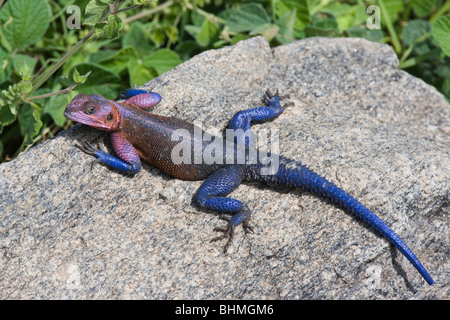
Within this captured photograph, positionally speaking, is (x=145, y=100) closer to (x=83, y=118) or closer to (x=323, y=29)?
(x=83, y=118)

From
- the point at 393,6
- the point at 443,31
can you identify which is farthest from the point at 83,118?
the point at 393,6

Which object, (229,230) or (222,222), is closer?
(229,230)

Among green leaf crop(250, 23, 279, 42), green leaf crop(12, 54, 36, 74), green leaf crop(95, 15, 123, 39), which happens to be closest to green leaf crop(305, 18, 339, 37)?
green leaf crop(250, 23, 279, 42)

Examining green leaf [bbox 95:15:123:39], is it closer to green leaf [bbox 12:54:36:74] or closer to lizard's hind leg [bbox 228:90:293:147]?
lizard's hind leg [bbox 228:90:293:147]

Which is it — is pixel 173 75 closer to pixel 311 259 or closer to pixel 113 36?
pixel 113 36

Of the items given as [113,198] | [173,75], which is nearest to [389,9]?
[173,75]

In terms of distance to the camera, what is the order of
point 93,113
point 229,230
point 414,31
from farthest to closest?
point 414,31
point 93,113
point 229,230

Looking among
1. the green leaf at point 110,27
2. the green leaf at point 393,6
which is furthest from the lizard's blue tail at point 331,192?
the green leaf at point 393,6

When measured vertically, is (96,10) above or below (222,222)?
above
